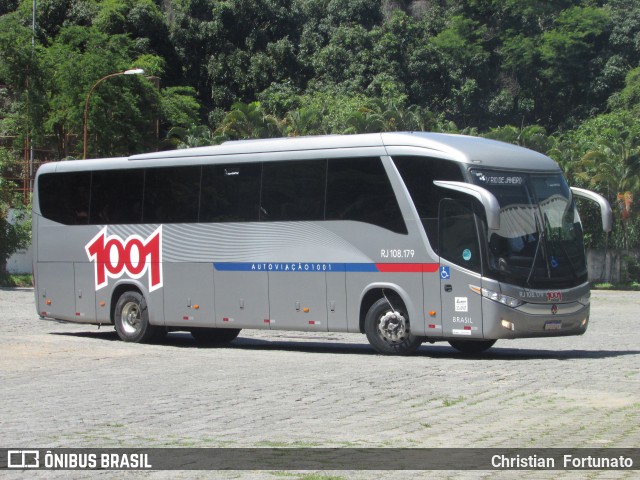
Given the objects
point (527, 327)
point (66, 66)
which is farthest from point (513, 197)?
point (66, 66)

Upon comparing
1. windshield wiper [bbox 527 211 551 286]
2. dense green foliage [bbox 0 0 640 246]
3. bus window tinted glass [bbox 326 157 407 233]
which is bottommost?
windshield wiper [bbox 527 211 551 286]

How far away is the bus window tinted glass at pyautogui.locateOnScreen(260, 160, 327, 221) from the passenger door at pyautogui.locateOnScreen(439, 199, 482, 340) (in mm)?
2583

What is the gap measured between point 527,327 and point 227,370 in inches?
187

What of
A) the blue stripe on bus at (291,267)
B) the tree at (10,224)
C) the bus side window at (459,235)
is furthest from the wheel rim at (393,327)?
the tree at (10,224)

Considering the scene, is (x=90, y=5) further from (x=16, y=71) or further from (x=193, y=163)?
(x=193, y=163)

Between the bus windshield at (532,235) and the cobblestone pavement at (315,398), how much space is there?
1.31 meters

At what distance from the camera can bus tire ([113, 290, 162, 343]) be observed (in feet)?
73.6

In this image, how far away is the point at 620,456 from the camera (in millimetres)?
8562

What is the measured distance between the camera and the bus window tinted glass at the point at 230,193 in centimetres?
2080

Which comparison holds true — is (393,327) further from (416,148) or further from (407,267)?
(416,148)

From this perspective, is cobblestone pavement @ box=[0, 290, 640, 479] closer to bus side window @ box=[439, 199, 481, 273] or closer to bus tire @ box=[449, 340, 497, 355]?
bus tire @ box=[449, 340, 497, 355]

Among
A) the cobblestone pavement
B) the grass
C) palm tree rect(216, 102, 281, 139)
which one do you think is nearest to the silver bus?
the cobblestone pavement

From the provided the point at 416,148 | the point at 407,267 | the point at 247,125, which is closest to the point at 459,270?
the point at 407,267

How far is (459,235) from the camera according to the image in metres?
18.0
